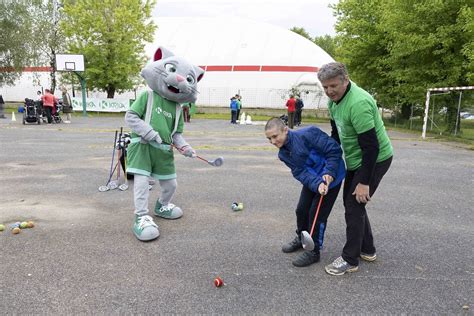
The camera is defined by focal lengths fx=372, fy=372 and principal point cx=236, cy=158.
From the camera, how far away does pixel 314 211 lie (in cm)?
355

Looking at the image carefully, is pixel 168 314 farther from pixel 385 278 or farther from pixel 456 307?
pixel 456 307

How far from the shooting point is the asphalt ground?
9.88 feet

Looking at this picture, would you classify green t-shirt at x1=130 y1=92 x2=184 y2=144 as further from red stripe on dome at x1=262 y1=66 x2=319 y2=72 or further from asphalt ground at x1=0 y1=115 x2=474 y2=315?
red stripe on dome at x1=262 y1=66 x2=319 y2=72

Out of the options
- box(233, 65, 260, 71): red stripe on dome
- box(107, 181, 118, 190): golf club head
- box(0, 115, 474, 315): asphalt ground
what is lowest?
box(0, 115, 474, 315): asphalt ground

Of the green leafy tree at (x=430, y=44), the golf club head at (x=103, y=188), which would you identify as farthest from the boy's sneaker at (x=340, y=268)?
the green leafy tree at (x=430, y=44)

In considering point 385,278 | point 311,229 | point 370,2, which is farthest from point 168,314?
point 370,2

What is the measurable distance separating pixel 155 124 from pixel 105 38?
27714mm

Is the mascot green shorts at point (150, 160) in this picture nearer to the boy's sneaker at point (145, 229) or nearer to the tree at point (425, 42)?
the boy's sneaker at point (145, 229)

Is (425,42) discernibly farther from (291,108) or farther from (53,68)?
(53,68)

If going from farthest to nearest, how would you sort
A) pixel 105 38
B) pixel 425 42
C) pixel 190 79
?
pixel 105 38
pixel 425 42
pixel 190 79

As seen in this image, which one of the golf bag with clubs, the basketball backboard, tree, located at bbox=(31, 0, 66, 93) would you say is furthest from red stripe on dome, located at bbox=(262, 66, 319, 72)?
the golf bag with clubs

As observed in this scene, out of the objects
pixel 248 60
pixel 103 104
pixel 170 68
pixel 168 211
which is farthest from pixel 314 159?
pixel 248 60

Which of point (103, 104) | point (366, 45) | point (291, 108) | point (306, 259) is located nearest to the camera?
point (306, 259)

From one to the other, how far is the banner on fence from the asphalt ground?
879 inches
